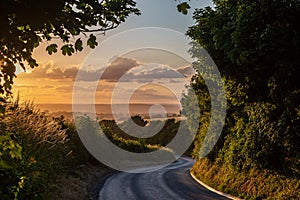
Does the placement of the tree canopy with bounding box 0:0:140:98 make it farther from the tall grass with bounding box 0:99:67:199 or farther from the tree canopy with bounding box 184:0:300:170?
the tree canopy with bounding box 184:0:300:170

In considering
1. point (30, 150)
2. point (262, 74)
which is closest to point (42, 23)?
point (30, 150)

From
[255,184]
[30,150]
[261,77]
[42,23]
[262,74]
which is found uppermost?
[262,74]

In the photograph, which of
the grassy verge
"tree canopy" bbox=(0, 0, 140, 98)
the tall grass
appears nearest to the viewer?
"tree canopy" bbox=(0, 0, 140, 98)

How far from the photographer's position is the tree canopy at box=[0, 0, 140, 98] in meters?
4.07

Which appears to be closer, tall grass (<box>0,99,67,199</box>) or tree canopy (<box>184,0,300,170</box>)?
tall grass (<box>0,99,67,199</box>)

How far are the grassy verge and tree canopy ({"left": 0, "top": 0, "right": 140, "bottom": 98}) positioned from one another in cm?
1395

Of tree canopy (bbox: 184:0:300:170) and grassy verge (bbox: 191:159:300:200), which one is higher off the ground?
tree canopy (bbox: 184:0:300:170)

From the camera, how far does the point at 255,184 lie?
66.0 feet

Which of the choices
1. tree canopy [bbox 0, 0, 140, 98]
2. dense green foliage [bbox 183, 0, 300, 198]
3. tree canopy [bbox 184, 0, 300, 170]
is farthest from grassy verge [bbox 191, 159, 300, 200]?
tree canopy [bbox 0, 0, 140, 98]

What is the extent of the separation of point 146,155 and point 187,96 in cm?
2308

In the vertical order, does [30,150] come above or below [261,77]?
below

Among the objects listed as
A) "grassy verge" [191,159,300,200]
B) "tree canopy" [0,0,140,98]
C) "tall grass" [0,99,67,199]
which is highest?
"tree canopy" [0,0,140,98]

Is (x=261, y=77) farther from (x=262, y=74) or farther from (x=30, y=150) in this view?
(x=30, y=150)

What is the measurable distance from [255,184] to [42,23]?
59.3 ft
